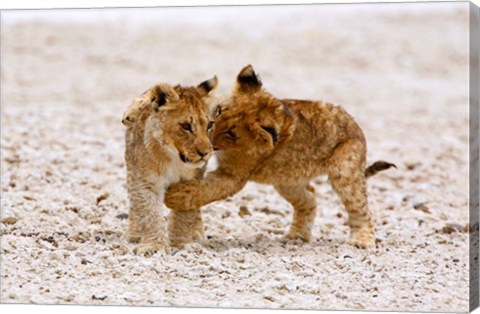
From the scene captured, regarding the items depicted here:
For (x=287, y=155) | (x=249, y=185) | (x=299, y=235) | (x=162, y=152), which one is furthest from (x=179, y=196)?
(x=249, y=185)

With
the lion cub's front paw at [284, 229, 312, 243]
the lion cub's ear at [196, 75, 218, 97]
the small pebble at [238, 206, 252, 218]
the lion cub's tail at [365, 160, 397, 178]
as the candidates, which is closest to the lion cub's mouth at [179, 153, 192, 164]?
the lion cub's ear at [196, 75, 218, 97]

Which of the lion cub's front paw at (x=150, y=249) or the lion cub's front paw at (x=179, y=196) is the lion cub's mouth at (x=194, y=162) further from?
the lion cub's front paw at (x=150, y=249)

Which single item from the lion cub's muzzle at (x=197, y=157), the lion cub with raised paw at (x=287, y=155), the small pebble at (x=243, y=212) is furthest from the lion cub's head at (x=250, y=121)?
the small pebble at (x=243, y=212)

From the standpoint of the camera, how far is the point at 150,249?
641cm

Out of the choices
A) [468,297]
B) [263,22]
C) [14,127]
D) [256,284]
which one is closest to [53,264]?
[256,284]

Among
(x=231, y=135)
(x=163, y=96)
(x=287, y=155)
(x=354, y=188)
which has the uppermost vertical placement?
(x=163, y=96)

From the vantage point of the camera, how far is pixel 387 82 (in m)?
15.0

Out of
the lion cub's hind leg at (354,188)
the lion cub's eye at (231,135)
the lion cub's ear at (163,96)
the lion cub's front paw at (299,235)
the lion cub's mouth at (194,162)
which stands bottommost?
the lion cub's front paw at (299,235)

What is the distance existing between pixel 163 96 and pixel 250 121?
72 centimetres

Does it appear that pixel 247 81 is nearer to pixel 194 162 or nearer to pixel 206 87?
pixel 206 87

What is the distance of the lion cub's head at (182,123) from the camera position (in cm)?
614

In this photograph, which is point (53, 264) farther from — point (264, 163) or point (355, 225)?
point (355, 225)

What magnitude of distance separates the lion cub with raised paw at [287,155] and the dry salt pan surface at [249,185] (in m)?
0.28

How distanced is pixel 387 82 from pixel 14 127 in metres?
6.25
